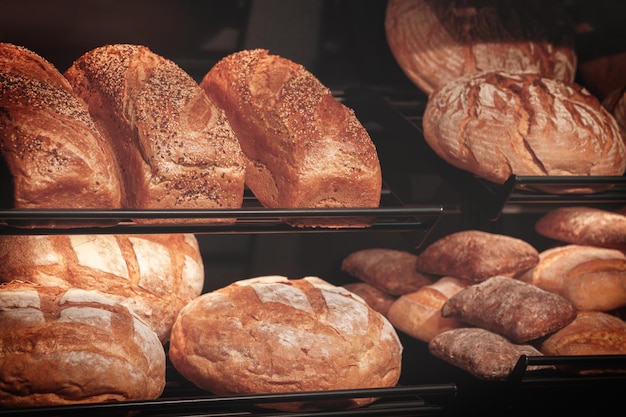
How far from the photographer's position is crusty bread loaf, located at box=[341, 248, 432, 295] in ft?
6.18

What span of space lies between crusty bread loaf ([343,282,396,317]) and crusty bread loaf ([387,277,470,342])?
3 centimetres

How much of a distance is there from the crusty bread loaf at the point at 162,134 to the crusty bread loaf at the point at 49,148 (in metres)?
0.06

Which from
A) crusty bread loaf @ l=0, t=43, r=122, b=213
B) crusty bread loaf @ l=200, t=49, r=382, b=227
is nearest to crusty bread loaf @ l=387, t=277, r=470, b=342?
crusty bread loaf @ l=200, t=49, r=382, b=227

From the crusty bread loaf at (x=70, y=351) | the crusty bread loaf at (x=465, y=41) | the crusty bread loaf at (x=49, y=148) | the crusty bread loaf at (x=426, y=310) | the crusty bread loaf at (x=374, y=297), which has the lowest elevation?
the crusty bread loaf at (x=374, y=297)

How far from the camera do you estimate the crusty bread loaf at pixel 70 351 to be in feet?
4.03

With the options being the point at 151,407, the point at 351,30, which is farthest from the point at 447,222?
the point at 151,407

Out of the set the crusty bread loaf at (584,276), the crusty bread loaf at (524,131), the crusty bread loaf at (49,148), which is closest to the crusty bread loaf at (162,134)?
the crusty bread loaf at (49,148)

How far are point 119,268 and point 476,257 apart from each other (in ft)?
2.56

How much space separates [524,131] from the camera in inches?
64.6

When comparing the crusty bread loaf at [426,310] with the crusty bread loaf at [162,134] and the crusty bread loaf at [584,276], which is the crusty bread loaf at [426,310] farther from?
the crusty bread loaf at [162,134]

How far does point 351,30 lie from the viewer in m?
1.92

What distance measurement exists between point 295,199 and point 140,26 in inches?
21.9

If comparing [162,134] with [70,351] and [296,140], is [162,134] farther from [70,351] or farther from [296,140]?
[70,351]

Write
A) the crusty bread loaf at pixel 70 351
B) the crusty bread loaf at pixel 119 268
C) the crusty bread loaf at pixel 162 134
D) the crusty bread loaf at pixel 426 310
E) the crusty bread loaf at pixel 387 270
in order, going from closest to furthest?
the crusty bread loaf at pixel 70 351 → the crusty bread loaf at pixel 162 134 → the crusty bread loaf at pixel 119 268 → the crusty bread loaf at pixel 426 310 → the crusty bread loaf at pixel 387 270
